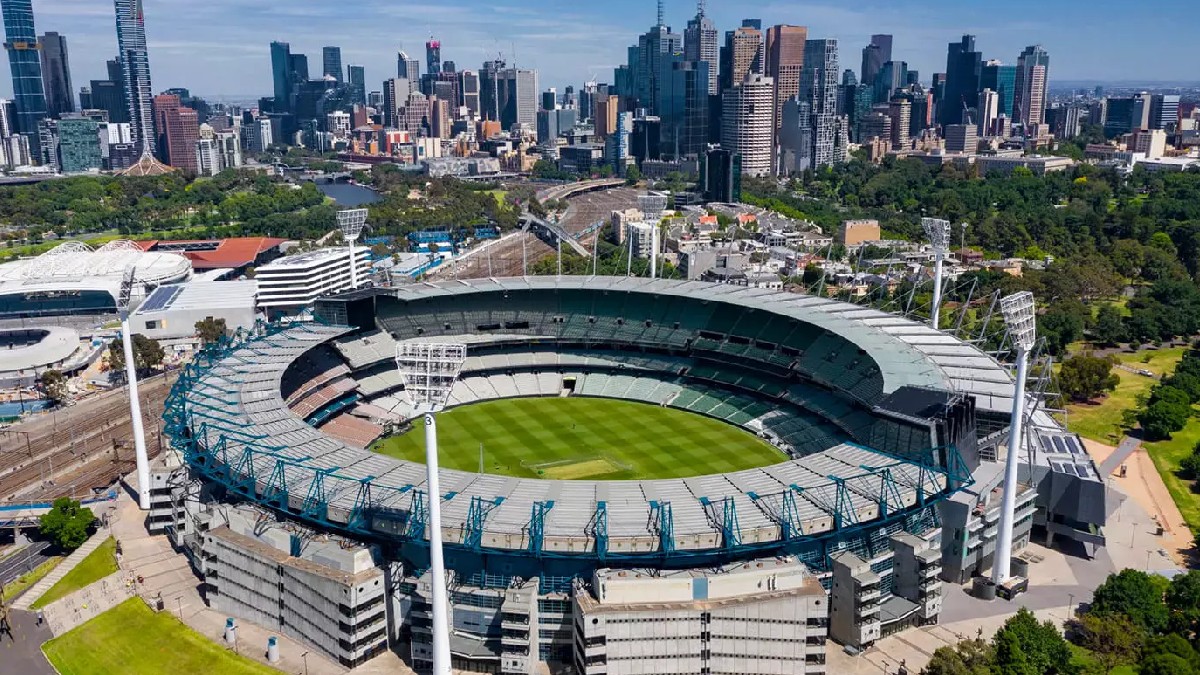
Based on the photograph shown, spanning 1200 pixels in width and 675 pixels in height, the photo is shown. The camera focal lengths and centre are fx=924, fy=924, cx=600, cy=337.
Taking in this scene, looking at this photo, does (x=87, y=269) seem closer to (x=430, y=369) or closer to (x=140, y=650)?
(x=140, y=650)

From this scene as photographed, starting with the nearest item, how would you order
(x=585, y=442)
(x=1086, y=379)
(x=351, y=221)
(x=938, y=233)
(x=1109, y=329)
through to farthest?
(x=585, y=442) → (x=938, y=233) → (x=1086, y=379) → (x=351, y=221) → (x=1109, y=329)

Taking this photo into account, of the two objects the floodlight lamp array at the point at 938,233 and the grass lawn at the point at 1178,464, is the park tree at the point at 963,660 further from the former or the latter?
the floodlight lamp array at the point at 938,233

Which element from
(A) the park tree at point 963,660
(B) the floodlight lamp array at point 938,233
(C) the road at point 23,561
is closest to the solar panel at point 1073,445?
(B) the floodlight lamp array at point 938,233

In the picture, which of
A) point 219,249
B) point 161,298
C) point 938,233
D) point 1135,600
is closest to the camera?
point 1135,600

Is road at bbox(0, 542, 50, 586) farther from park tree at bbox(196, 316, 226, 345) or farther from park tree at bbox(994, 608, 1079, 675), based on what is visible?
park tree at bbox(994, 608, 1079, 675)

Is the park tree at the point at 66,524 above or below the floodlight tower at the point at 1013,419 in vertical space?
below

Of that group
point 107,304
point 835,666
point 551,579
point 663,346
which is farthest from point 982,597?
point 107,304

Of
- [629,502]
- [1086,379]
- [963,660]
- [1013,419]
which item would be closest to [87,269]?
[629,502]
